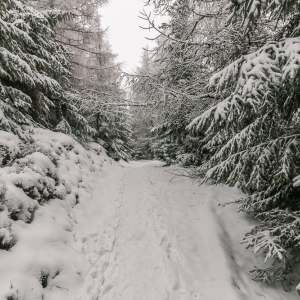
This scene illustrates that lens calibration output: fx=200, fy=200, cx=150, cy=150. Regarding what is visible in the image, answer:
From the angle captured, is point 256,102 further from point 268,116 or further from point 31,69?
point 31,69

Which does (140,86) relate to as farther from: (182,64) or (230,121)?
(230,121)

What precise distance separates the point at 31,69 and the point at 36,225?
221 inches

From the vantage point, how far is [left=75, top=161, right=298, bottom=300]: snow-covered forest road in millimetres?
3418

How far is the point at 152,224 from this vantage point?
5.57 m

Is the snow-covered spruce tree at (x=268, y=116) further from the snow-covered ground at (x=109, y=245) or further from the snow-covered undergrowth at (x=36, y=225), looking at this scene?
the snow-covered undergrowth at (x=36, y=225)

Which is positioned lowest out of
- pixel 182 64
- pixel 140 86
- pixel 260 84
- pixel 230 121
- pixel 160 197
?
pixel 160 197

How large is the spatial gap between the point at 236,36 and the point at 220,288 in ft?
16.1

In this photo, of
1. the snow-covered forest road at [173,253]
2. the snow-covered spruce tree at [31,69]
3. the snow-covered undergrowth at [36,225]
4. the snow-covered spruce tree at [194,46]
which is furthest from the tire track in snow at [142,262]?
the snow-covered spruce tree at [31,69]

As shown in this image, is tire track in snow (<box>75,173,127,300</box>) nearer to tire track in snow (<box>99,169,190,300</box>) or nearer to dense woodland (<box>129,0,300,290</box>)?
tire track in snow (<box>99,169,190,300</box>)

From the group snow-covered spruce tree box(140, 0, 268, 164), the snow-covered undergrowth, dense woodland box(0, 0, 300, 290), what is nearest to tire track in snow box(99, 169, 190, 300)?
the snow-covered undergrowth

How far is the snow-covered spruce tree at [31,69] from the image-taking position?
4.77 metres

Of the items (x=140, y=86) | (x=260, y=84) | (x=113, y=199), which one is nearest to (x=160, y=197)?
(x=113, y=199)

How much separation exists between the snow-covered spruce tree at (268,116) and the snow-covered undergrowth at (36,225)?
3213 millimetres

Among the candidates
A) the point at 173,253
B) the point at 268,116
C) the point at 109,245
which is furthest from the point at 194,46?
the point at 109,245
